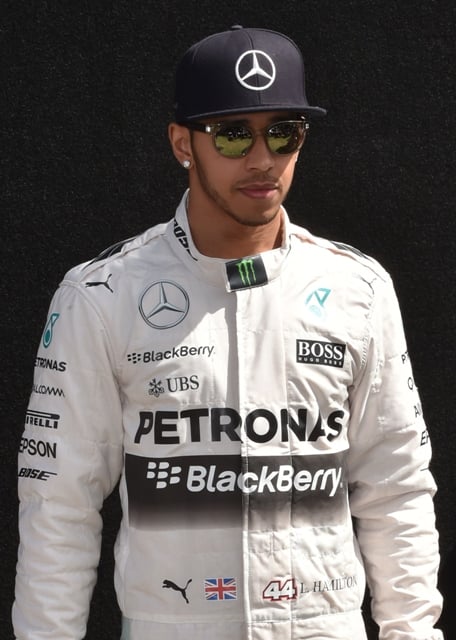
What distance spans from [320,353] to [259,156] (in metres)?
0.40

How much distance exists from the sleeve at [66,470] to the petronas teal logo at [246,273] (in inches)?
10.5

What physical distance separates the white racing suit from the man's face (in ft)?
0.39

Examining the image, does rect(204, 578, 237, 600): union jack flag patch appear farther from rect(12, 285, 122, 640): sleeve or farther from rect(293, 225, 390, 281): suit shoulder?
rect(293, 225, 390, 281): suit shoulder

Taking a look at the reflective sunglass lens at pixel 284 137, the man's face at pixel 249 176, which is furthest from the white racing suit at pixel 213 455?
the reflective sunglass lens at pixel 284 137

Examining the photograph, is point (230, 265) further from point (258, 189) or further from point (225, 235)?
point (258, 189)

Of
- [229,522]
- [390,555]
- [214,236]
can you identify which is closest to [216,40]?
[214,236]

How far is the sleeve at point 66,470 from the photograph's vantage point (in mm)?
2170

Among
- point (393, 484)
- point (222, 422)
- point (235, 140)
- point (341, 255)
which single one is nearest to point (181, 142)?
point (235, 140)

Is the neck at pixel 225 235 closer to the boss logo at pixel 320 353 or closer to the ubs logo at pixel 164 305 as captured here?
the ubs logo at pixel 164 305

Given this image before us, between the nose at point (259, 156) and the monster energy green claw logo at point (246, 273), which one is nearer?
the nose at point (259, 156)

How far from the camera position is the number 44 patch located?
2.19 m

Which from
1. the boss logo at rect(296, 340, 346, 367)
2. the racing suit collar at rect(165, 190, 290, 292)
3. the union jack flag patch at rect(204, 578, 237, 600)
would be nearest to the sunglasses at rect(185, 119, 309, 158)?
the racing suit collar at rect(165, 190, 290, 292)

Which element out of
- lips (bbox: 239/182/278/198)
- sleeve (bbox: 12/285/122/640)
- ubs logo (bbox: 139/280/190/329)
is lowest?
sleeve (bbox: 12/285/122/640)

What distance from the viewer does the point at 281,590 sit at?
220cm
